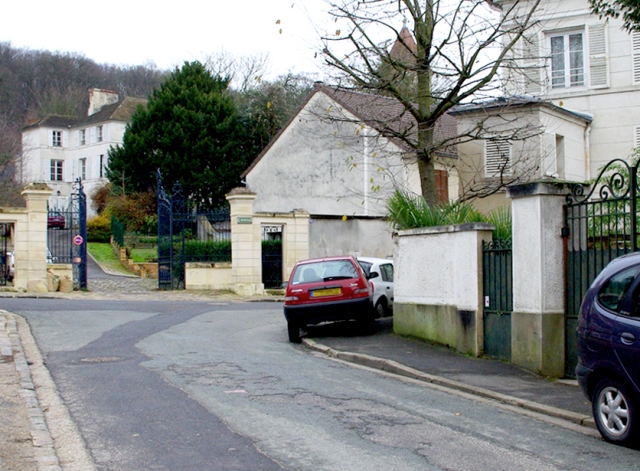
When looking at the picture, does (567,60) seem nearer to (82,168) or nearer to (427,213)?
(427,213)

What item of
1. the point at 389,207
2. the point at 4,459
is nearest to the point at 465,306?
the point at 389,207

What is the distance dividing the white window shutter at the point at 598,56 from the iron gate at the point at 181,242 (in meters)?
13.1

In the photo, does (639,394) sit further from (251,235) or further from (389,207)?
(251,235)

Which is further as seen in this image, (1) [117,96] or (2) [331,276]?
(1) [117,96]

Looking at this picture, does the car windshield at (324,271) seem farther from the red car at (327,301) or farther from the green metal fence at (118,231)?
the green metal fence at (118,231)

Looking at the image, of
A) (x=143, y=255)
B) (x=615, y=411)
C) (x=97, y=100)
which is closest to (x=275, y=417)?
(x=615, y=411)

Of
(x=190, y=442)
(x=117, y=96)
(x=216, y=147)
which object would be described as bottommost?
(x=190, y=442)

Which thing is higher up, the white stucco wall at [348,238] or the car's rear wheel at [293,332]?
the white stucco wall at [348,238]

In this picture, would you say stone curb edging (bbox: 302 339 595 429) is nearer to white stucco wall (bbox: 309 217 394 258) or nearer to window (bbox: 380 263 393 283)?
window (bbox: 380 263 393 283)

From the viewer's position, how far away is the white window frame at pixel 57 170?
72188 mm

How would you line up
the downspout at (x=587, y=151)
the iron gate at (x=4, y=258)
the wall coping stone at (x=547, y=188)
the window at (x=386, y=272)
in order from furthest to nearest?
the iron gate at (x=4, y=258), the downspout at (x=587, y=151), the window at (x=386, y=272), the wall coping stone at (x=547, y=188)

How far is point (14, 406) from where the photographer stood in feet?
27.8

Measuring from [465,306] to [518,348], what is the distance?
5.18 ft

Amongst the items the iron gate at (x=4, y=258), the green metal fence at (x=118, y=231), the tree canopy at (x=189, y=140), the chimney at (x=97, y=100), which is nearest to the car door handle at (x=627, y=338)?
the iron gate at (x=4, y=258)
